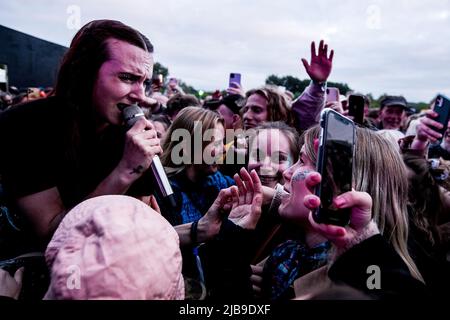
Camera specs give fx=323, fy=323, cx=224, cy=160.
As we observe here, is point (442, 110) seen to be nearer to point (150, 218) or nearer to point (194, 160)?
point (194, 160)

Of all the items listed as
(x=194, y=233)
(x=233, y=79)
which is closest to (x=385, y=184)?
(x=194, y=233)

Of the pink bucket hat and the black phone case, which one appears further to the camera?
the black phone case

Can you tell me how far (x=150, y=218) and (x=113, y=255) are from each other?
0.10 m

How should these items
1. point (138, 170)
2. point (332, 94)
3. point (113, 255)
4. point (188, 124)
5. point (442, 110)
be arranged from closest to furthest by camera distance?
point (113, 255) → point (138, 170) → point (442, 110) → point (188, 124) → point (332, 94)

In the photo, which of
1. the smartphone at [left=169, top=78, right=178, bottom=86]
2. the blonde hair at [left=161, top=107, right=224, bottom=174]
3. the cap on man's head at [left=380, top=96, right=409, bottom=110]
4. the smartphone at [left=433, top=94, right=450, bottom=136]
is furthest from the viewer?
the smartphone at [left=169, top=78, right=178, bottom=86]

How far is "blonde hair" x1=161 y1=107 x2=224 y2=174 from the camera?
2480 mm

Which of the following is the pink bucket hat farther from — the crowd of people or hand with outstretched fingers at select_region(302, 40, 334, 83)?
Result: hand with outstretched fingers at select_region(302, 40, 334, 83)

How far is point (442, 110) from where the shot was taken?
6.90ft

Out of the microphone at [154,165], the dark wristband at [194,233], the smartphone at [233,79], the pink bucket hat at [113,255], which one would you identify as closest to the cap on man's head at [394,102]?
the smartphone at [233,79]

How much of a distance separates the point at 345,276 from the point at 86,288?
0.67 metres

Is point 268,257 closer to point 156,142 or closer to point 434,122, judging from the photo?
point 156,142

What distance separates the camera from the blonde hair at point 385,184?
3.99 ft

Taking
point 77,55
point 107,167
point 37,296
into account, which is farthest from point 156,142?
point 37,296

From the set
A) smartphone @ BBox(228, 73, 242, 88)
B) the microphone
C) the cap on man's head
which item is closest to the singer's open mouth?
the microphone
